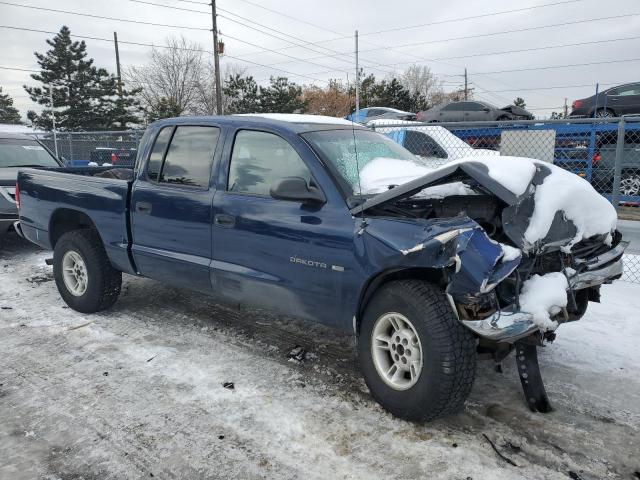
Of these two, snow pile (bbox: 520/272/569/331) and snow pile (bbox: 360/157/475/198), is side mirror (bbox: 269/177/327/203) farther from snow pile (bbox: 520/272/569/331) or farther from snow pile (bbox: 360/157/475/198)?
snow pile (bbox: 520/272/569/331)

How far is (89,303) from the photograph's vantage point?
4.71 meters

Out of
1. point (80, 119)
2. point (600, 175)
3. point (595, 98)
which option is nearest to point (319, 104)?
point (80, 119)

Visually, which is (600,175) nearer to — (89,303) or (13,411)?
(89,303)

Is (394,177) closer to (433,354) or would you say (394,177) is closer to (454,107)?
(433,354)

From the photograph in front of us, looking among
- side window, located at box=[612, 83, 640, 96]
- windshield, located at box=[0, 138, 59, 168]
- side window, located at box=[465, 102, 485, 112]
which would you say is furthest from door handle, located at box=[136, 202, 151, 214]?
side window, located at box=[465, 102, 485, 112]

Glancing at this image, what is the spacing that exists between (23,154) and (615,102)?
47.0 feet

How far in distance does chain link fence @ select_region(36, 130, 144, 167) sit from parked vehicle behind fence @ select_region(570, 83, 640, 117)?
12.4 m

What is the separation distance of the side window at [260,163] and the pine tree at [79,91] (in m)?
41.6

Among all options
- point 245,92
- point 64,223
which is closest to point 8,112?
point 245,92

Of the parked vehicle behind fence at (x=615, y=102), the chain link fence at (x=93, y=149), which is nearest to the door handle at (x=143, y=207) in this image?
the chain link fence at (x=93, y=149)

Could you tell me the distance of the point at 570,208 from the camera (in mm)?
2941

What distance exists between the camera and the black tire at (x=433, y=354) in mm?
2662

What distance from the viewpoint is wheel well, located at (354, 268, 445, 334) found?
9.56ft

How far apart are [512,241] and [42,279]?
5669 millimetres
